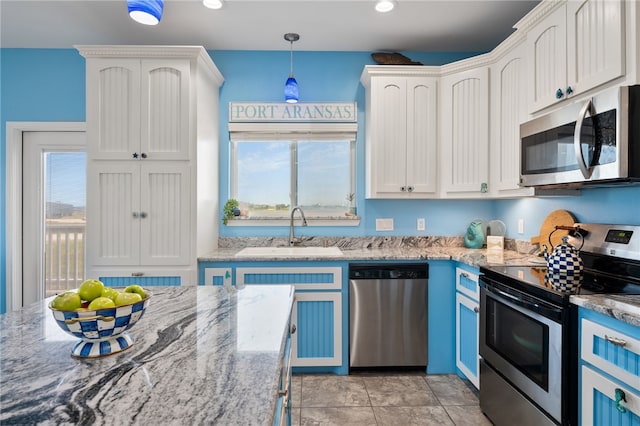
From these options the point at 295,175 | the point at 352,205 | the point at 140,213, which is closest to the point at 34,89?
the point at 140,213

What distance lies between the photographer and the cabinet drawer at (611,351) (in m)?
1.22

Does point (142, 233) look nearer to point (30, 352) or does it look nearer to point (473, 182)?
point (30, 352)

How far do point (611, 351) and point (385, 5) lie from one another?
92.0 inches

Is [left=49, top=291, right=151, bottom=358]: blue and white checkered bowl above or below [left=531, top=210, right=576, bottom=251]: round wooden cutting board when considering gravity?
below

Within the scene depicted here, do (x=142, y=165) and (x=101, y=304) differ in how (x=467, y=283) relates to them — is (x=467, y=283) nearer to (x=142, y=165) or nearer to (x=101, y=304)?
(x=101, y=304)

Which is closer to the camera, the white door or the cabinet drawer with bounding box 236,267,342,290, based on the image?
the cabinet drawer with bounding box 236,267,342,290

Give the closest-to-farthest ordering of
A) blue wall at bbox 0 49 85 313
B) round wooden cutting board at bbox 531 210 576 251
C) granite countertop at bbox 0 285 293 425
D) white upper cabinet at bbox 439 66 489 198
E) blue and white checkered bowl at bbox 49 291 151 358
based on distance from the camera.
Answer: granite countertop at bbox 0 285 293 425 → blue and white checkered bowl at bbox 49 291 151 358 → round wooden cutting board at bbox 531 210 576 251 → white upper cabinet at bbox 439 66 489 198 → blue wall at bbox 0 49 85 313

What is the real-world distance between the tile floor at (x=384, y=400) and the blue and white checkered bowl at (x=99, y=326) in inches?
60.1

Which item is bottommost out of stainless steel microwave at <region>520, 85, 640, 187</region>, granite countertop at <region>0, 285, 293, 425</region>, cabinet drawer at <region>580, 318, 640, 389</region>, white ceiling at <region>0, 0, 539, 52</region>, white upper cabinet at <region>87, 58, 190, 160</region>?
cabinet drawer at <region>580, 318, 640, 389</region>

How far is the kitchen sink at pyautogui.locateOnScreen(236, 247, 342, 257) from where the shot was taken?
278 centimetres

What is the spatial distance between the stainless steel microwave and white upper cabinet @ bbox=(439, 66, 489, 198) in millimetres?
694

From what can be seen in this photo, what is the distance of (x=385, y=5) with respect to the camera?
8.27ft

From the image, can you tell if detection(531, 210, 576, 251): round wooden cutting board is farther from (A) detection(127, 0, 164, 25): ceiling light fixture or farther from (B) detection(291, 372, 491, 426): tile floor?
(A) detection(127, 0, 164, 25): ceiling light fixture

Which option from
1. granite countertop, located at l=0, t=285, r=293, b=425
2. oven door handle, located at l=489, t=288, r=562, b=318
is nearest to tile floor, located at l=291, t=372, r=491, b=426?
oven door handle, located at l=489, t=288, r=562, b=318
